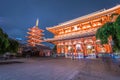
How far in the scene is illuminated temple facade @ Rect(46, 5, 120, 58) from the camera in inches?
720

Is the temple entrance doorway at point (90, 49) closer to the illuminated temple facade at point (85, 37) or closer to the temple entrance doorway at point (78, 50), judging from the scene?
the illuminated temple facade at point (85, 37)

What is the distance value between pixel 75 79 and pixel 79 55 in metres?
17.0

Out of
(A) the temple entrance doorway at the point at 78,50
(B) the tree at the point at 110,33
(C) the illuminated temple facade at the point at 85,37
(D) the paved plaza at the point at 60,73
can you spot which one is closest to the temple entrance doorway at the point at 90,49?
(C) the illuminated temple facade at the point at 85,37

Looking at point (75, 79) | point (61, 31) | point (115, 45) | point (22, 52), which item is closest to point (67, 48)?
point (61, 31)

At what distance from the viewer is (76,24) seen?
76.4 ft

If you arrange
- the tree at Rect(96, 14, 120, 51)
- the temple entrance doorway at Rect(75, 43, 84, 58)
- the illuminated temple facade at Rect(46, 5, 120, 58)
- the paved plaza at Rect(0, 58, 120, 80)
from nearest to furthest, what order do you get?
the paved plaza at Rect(0, 58, 120, 80) → the tree at Rect(96, 14, 120, 51) → the illuminated temple facade at Rect(46, 5, 120, 58) → the temple entrance doorway at Rect(75, 43, 84, 58)

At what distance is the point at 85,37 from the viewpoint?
62.5 feet

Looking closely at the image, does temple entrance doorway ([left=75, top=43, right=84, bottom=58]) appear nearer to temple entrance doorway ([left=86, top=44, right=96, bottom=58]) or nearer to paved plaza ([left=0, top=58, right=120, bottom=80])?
temple entrance doorway ([left=86, top=44, right=96, bottom=58])

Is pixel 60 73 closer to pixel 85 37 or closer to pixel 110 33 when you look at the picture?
pixel 110 33

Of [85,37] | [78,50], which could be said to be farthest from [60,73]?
[78,50]

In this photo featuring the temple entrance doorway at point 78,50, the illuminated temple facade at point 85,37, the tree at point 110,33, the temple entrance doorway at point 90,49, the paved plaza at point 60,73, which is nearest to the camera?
the paved plaza at point 60,73

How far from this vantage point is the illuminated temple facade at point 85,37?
60.0 ft

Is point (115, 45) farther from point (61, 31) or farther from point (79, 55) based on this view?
point (61, 31)

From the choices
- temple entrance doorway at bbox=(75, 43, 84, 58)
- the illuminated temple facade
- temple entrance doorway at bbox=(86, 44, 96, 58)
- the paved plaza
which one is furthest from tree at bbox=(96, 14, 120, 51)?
temple entrance doorway at bbox=(75, 43, 84, 58)
